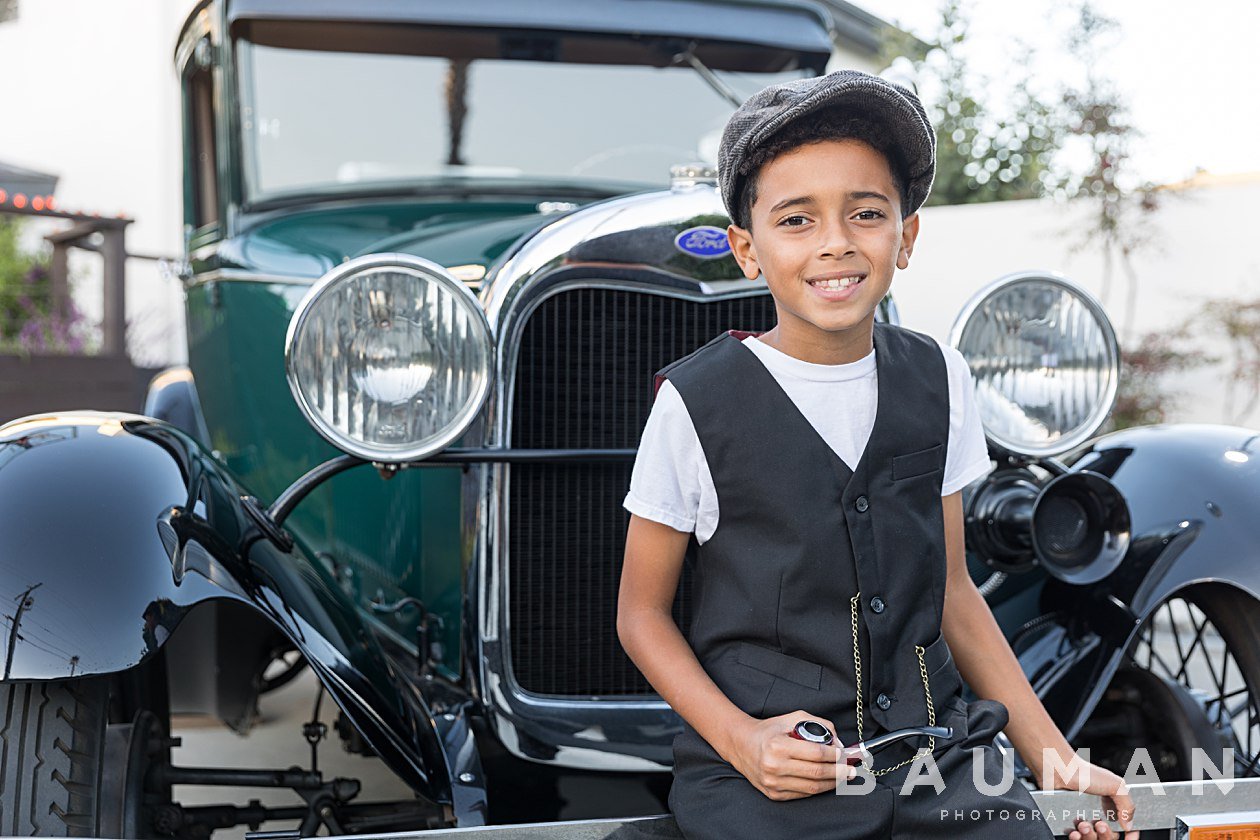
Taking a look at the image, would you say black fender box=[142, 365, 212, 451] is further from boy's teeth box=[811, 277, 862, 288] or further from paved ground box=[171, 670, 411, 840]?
boy's teeth box=[811, 277, 862, 288]

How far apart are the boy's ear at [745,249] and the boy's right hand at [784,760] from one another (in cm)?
54

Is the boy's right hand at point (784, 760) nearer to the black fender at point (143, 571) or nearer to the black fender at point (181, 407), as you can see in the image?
the black fender at point (143, 571)

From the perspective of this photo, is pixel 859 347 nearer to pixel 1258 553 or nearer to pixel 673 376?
pixel 673 376

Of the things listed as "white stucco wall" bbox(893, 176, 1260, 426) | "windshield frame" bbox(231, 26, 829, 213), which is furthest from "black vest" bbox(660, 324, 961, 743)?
"white stucco wall" bbox(893, 176, 1260, 426)

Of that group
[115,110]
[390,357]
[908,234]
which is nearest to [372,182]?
[390,357]

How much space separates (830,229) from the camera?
1.42 meters

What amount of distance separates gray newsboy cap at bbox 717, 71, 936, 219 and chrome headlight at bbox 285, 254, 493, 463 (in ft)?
2.01

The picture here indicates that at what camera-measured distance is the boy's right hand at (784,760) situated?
1278mm

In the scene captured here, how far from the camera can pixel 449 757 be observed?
204cm

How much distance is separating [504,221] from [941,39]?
1017 centimetres

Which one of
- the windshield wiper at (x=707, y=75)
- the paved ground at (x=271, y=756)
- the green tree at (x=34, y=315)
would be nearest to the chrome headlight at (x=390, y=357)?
the windshield wiper at (x=707, y=75)

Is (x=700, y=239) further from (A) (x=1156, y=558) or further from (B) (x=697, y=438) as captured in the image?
(A) (x=1156, y=558)

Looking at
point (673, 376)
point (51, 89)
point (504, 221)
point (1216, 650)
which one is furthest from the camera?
point (51, 89)

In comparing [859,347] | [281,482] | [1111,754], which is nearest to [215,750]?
[281,482]
